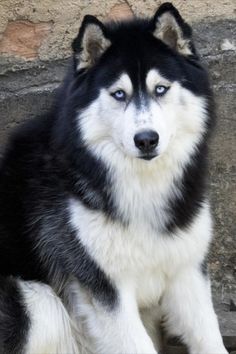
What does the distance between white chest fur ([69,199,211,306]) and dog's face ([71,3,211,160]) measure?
0.36m

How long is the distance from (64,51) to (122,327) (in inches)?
70.1

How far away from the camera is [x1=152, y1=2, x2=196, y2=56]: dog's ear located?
335 centimetres

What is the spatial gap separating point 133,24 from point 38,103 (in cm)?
113

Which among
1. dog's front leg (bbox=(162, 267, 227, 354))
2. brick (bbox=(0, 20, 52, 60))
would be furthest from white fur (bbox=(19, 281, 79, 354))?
brick (bbox=(0, 20, 52, 60))

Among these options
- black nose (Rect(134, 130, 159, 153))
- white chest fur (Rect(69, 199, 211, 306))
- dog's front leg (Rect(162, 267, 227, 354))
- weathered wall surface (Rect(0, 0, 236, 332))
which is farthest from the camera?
weathered wall surface (Rect(0, 0, 236, 332))

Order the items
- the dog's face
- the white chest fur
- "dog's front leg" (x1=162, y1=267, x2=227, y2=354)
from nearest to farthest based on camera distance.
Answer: the dog's face, the white chest fur, "dog's front leg" (x1=162, y1=267, x2=227, y2=354)

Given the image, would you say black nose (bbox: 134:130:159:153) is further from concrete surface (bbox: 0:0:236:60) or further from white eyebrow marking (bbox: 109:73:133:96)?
concrete surface (bbox: 0:0:236:60)

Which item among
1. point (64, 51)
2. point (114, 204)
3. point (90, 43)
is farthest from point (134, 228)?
point (64, 51)

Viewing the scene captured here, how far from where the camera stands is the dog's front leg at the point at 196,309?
3686mm

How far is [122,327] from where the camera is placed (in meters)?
3.46

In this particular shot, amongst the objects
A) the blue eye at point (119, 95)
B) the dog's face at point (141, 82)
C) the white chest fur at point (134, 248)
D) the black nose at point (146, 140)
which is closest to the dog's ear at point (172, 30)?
the dog's face at point (141, 82)

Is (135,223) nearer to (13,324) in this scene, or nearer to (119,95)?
(119,95)

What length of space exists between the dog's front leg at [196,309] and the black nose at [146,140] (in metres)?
0.76

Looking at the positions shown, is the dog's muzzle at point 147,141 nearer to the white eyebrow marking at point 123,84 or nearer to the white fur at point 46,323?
the white eyebrow marking at point 123,84
